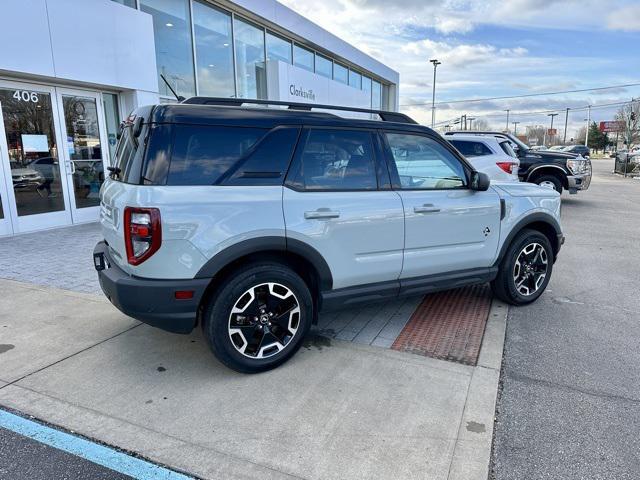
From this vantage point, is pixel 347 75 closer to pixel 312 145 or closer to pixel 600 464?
pixel 312 145

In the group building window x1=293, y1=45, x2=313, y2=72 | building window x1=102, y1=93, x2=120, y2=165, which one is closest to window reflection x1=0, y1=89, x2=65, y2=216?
building window x1=102, y1=93, x2=120, y2=165

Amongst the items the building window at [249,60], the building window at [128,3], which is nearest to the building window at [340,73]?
the building window at [249,60]

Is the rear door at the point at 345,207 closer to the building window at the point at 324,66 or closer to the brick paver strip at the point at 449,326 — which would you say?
the brick paver strip at the point at 449,326

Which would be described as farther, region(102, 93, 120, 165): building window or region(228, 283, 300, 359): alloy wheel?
region(102, 93, 120, 165): building window

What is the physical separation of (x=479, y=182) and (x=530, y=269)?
1.27 m

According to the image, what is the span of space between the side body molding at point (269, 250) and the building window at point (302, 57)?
545 inches

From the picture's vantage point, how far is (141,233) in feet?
9.32

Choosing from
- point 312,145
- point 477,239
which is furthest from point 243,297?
point 477,239

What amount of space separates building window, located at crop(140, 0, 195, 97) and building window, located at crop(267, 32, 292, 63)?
11.9 ft

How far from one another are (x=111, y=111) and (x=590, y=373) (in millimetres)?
9646

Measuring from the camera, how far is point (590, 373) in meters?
3.37

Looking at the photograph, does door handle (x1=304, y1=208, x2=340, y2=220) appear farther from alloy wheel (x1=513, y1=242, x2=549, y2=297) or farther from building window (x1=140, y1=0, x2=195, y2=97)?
building window (x1=140, y1=0, x2=195, y2=97)

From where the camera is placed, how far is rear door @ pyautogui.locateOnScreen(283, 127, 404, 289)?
331 cm

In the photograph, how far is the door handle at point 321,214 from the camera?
3297mm
